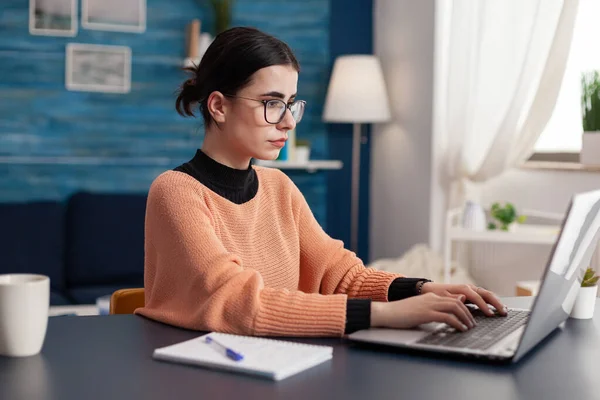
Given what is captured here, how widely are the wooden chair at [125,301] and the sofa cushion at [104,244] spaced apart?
8.04 ft

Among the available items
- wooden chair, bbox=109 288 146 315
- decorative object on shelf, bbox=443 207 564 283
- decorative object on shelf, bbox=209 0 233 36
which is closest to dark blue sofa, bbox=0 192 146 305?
decorative object on shelf, bbox=209 0 233 36

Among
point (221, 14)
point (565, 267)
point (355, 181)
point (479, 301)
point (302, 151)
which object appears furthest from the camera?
point (355, 181)

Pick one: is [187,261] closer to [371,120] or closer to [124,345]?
[124,345]

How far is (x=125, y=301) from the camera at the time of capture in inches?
69.6

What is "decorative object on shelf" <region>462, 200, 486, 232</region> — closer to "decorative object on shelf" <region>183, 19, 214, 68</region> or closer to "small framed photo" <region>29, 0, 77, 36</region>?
"decorative object on shelf" <region>183, 19, 214, 68</region>

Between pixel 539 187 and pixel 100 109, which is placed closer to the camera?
pixel 539 187

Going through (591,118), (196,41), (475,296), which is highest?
(196,41)

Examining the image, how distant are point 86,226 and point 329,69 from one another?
1.66 meters

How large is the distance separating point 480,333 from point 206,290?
0.43m

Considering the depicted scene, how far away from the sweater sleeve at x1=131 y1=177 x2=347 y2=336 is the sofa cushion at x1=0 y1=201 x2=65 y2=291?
2.77m

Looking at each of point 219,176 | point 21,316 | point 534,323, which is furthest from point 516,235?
point 21,316

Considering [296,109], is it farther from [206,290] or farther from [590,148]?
[590,148]

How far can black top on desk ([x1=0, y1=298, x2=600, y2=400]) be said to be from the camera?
1063 mm

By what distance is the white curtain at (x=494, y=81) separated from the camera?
3570mm
